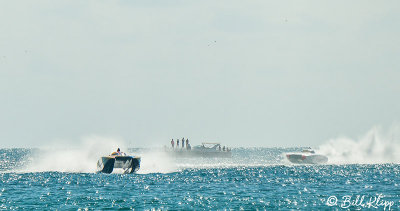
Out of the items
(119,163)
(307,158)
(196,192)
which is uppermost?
(307,158)

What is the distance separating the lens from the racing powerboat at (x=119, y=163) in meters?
80.0

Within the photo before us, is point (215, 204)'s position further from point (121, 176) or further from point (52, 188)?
point (121, 176)

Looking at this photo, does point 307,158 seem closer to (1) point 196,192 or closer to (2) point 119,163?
(2) point 119,163

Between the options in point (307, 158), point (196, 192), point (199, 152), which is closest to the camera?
point (196, 192)

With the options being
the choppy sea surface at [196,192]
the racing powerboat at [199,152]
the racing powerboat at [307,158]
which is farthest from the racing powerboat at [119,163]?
the racing powerboat at [199,152]

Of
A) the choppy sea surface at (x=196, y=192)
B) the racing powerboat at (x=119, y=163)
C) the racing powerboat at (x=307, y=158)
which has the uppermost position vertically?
the racing powerboat at (x=307, y=158)

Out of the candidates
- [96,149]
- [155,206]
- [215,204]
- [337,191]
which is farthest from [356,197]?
[96,149]

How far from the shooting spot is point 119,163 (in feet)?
267

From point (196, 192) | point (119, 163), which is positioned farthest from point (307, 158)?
point (196, 192)

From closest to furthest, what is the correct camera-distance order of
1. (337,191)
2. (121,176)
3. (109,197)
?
(109,197)
(337,191)
(121,176)

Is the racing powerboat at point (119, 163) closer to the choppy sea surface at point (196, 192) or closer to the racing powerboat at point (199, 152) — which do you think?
the choppy sea surface at point (196, 192)

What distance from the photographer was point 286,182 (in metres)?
71.5

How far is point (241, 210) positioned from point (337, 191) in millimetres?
16676

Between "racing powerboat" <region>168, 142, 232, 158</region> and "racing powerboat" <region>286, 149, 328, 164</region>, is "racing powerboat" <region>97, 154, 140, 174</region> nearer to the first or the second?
"racing powerboat" <region>286, 149, 328, 164</region>
